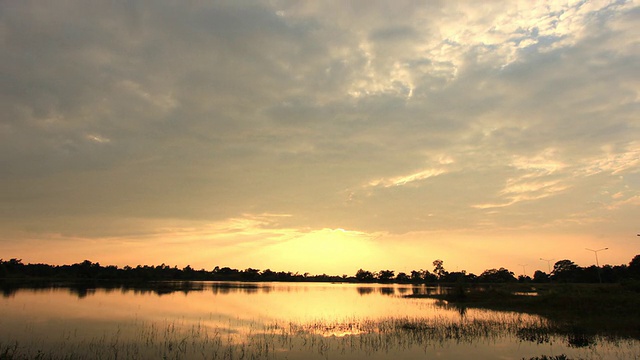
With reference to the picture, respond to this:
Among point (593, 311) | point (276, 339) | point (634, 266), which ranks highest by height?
point (634, 266)

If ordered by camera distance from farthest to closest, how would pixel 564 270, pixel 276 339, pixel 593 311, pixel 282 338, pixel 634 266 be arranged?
pixel 564 270, pixel 634 266, pixel 593 311, pixel 282 338, pixel 276 339

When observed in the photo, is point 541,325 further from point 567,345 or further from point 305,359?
point 305,359

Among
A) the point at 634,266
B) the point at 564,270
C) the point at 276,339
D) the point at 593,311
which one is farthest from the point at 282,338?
the point at 564,270

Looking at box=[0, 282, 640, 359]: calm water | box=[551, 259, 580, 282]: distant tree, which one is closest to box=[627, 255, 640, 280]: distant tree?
box=[551, 259, 580, 282]: distant tree

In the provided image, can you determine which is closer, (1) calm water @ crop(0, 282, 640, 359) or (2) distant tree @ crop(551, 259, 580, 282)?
(1) calm water @ crop(0, 282, 640, 359)

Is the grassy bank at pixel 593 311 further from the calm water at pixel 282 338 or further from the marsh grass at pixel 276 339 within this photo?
the calm water at pixel 282 338

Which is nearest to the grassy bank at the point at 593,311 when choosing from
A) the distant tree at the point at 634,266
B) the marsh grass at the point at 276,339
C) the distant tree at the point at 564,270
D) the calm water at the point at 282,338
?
the marsh grass at the point at 276,339

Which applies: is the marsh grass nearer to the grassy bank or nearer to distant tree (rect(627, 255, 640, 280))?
the grassy bank

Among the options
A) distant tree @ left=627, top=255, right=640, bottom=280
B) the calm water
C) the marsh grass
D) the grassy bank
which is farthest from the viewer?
distant tree @ left=627, top=255, right=640, bottom=280

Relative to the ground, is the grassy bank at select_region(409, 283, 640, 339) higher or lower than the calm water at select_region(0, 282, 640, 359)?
higher

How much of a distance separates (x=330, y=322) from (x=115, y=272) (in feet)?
625

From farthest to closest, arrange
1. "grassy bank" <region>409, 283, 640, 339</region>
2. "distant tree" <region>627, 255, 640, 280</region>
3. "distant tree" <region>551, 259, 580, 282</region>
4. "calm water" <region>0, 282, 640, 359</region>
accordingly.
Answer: "distant tree" <region>551, 259, 580, 282</region>
"distant tree" <region>627, 255, 640, 280</region>
"grassy bank" <region>409, 283, 640, 339</region>
"calm water" <region>0, 282, 640, 359</region>

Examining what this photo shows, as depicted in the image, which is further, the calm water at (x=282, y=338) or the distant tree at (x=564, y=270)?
the distant tree at (x=564, y=270)

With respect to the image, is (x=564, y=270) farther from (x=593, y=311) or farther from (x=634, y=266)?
(x=593, y=311)
